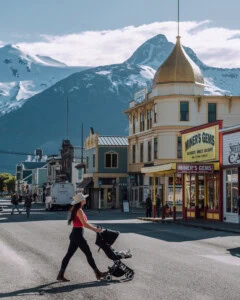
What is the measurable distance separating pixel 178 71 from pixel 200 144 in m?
22.5

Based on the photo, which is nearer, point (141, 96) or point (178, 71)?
point (178, 71)

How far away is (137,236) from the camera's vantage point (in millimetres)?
26734

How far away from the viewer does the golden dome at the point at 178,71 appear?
64.1 metres

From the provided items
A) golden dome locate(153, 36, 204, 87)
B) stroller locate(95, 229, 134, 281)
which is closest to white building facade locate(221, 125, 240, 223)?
stroller locate(95, 229, 134, 281)

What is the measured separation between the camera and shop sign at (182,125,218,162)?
40750mm

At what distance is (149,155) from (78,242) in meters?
54.6

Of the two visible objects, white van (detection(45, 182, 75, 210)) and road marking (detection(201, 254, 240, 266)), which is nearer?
road marking (detection(201, 254, 240, 266))

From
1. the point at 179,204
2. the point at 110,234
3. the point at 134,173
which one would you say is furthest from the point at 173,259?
the point at 134,173

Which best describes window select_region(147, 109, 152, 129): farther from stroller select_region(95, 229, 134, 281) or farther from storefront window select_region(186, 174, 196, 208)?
stroller select_region(95, 229, 134, 281)

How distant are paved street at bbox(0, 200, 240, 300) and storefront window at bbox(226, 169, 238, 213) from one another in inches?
507

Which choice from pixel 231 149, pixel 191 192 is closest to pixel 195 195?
pixel 191 192

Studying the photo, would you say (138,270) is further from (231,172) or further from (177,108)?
(177,108)

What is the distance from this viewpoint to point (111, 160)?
252 ft

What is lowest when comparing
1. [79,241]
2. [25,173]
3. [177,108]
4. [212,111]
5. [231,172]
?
[79,241]
